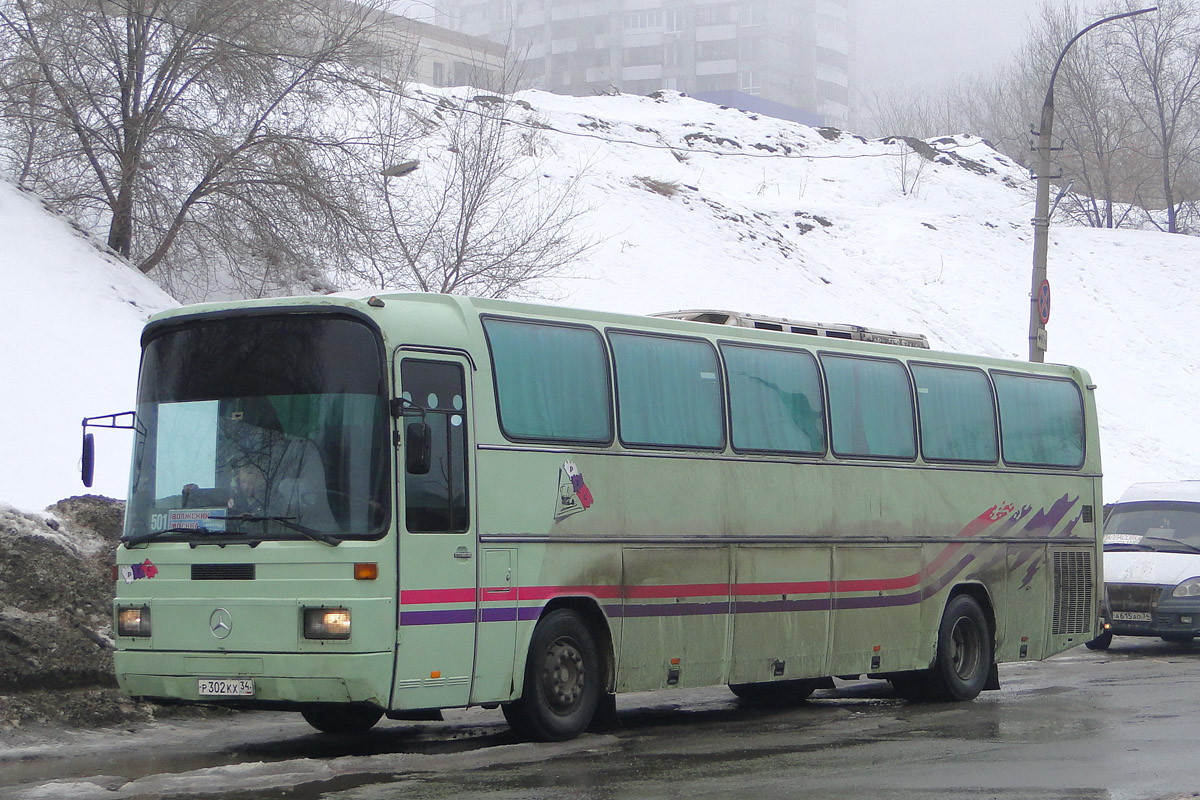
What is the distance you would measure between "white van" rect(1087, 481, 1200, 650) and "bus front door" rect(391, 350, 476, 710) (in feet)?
35.1

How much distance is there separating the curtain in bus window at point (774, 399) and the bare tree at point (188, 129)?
42.4ft

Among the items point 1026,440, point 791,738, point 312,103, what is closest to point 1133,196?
point 312,103

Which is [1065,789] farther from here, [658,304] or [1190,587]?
[658,304]

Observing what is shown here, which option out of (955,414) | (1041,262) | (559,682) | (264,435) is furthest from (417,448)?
(1041,262)

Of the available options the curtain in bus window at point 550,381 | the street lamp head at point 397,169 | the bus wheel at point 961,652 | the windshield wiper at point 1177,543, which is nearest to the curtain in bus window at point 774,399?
the curtain in bus window at point 550,381

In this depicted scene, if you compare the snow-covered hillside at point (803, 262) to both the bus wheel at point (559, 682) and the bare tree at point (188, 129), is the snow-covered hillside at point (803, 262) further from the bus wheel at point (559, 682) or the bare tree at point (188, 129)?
the bus wheel at point (559, 682)

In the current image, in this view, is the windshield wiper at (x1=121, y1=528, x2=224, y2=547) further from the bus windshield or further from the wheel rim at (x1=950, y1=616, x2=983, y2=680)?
the wheel rim at (x1=950, y1=616, x2=983, y2=680)

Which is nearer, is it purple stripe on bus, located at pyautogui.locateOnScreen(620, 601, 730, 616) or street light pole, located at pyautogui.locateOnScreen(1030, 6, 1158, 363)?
purple stripe on bus, located at pyautogui.locateOnScreen(620, 601, 730, 616)

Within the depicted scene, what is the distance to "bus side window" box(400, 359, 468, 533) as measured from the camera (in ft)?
31.6

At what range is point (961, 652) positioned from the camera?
1425 centimetres

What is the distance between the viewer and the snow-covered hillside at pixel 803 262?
21.3m

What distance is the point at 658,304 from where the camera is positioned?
35.4 metres

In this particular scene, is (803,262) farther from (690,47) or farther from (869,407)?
(690,47)

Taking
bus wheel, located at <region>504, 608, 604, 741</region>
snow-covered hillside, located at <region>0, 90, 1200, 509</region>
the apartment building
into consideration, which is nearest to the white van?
bus wheel, located at <region>504, 608, 604, 741</region>
